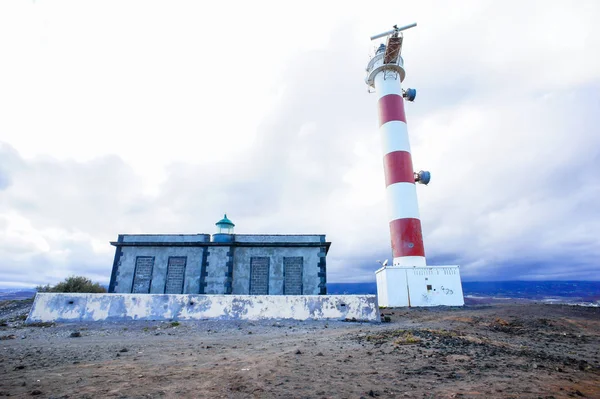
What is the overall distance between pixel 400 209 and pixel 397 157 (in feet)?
10.7

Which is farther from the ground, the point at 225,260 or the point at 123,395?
the point at 225,260

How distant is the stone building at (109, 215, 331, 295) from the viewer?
17250 mm

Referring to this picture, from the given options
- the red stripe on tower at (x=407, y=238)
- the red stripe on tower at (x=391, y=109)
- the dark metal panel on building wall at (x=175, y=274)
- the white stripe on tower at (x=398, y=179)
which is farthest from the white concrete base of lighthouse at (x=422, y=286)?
the dark metal panel on building wall at (x=175, y=274)

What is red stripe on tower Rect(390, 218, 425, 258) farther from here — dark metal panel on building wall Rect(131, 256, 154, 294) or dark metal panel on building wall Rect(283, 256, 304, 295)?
dark metal panel on building wall Rect(131, 256, 154, 294)

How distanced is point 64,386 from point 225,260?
14.1 m

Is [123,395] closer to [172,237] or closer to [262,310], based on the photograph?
[262,310]

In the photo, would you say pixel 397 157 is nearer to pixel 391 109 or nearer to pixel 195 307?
pixel 391 109

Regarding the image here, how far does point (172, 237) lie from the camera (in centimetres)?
1847

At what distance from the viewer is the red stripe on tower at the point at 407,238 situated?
1764cm

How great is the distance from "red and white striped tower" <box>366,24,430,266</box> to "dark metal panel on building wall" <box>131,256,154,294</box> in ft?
45.4

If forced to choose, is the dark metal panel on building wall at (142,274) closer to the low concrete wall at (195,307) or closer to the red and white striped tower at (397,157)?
the low concrete wall at (195,307)

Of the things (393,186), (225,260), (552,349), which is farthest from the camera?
(393,186)

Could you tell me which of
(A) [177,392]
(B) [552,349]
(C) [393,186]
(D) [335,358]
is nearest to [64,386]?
(A) [177,392]

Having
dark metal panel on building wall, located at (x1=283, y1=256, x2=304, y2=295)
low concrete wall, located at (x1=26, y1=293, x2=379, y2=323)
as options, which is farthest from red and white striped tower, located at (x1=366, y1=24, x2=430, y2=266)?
low concrete wall, located at (x1=26, y1=293, x2=379, y2=323)
